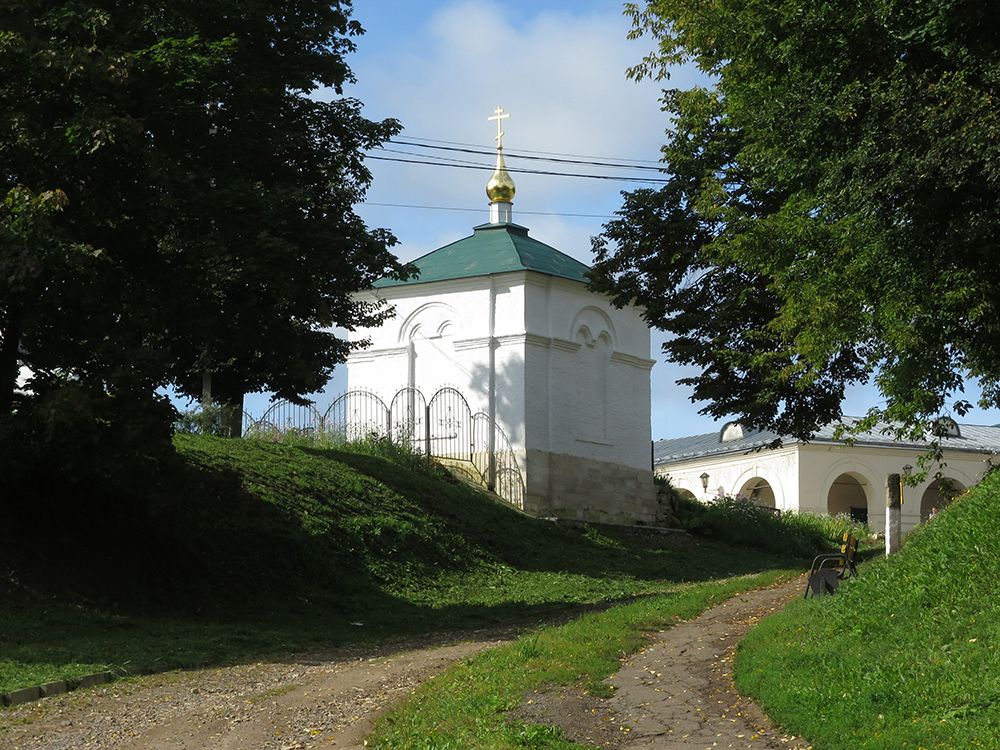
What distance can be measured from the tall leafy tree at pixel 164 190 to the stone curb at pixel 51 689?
14.5 feet

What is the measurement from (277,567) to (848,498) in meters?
40.8

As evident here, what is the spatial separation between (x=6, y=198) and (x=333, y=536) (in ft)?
27.4

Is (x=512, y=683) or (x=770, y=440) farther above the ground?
(x=770, y=440)

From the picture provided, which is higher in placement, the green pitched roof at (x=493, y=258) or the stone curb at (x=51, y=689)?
the green pitched roof at (x=493, y=258)

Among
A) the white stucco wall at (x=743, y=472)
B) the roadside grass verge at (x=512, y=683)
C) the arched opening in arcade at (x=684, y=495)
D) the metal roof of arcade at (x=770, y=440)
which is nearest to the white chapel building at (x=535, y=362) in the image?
the arched opening in arcade at (x=684, y=495)

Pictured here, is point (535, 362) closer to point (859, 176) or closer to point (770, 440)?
point (859, 176)

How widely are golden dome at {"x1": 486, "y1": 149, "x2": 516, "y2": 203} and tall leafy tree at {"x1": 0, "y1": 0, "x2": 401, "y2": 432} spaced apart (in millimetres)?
15752

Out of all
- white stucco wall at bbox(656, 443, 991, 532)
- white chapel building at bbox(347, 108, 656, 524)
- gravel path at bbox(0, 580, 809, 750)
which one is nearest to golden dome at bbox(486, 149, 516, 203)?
white chapel building at bbox(347, 108, 656, 524)

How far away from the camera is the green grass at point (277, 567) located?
15273 mm

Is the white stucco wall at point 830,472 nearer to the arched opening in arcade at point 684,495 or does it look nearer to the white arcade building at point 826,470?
the white arcade building at point 826,470

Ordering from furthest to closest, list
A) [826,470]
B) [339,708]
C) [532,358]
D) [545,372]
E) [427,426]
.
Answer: [826,470] < [545,372] < [532,358] < [427,426] < [339,708]

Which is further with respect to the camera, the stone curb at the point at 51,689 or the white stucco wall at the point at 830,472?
the white stucco wall at the point at 830,472

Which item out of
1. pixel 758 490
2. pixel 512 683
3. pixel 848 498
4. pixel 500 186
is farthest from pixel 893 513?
pixel 848 498

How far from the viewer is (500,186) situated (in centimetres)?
3534
